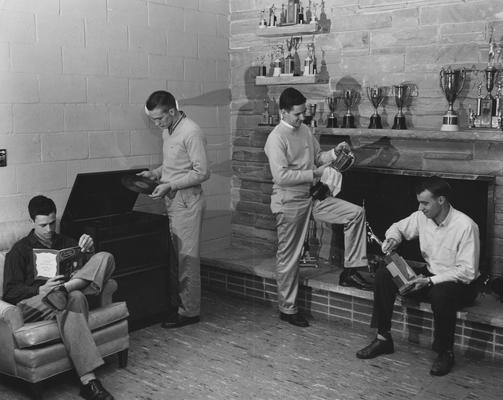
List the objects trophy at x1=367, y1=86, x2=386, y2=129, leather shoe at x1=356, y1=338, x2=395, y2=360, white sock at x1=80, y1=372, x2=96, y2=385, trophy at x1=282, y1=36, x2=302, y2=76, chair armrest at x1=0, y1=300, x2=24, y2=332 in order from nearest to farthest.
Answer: chair armrest at x1=0, y1=300, x2=24, y2=332 < white sock at x1=80, y1=372, x2=96, y2=385 < leather shoe at x1=356, y1=338, x2=395, y2=360 < trophy at x1=367, y1=86, x2=386, y2=129 < trophy at x1=282, y1=36, x2=302, y2=76

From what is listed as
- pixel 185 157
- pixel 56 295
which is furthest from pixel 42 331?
pixel 185 157

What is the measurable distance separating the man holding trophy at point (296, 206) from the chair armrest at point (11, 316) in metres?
1.87

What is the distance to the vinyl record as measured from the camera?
14.9ft

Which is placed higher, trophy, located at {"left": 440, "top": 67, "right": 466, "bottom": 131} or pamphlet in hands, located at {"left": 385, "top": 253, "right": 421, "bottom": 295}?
trophy, located at {"left": 440, "top": 67, "right": 466, "bottom": 131}

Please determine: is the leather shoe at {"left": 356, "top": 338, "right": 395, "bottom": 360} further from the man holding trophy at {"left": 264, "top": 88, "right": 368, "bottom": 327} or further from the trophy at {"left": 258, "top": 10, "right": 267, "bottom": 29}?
the trophy at {"left": 258, "top": 10, "right": 267, "bottom": 29}

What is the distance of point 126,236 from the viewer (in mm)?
4469

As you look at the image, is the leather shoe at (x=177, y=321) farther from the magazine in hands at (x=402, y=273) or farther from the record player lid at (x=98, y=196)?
the magazine in hands at (x=402, y=273)

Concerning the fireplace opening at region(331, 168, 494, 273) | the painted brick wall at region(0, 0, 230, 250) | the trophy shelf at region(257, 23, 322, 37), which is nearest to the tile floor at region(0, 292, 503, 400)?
the fireplace opening at region(331, 168, 494, 273)

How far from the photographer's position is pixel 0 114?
430 centimetres

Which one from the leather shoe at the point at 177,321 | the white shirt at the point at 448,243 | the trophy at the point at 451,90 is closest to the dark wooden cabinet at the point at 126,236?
the leather shoe at the point at 177,321

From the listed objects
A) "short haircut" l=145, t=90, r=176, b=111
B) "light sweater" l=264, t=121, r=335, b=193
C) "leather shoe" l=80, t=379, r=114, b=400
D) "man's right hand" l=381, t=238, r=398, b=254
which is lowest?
"leather shoe" l=80, t=379, r=114, b=400

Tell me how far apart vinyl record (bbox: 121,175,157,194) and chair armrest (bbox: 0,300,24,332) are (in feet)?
4.21

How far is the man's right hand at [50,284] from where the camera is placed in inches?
143

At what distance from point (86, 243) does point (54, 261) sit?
0.31m
